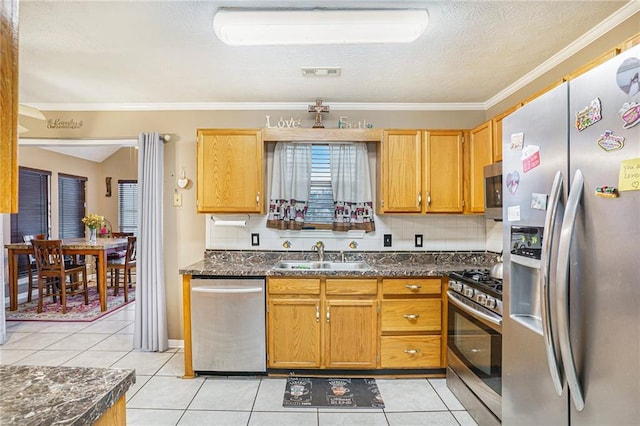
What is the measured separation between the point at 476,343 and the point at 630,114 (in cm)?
160

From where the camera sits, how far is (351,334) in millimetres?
2584

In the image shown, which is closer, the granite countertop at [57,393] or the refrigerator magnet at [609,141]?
the granite countertop at [57,393]

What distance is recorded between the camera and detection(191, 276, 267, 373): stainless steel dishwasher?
2578mm

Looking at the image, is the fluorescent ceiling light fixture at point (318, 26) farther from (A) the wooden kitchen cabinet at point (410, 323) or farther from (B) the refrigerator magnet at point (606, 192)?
(A) the wooden kitchen cabinet at point (410, 323)

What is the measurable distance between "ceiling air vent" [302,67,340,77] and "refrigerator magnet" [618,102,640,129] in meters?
1.83

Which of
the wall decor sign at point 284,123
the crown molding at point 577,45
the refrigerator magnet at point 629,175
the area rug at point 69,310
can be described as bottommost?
the area rug at point 69,310

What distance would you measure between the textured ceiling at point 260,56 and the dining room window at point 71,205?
Answer: 3.90m

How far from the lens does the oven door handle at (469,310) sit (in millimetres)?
1793

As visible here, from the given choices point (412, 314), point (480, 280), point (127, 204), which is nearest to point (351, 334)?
point (412, 314)

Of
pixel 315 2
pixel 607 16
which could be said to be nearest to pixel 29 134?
pixel 315 2

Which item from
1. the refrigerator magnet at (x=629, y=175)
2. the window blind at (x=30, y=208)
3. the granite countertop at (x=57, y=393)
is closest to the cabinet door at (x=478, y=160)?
the refrigerator magnet at (x=629, y=175)

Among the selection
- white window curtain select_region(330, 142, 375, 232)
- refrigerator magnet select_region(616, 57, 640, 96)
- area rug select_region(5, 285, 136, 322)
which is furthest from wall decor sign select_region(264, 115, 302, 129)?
area rug select_region(5, 285, 136, 322)

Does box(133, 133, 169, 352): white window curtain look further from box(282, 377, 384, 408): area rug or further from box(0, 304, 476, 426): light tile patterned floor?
box(282, 377, 384, 408): area rug

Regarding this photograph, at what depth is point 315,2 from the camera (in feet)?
5.60
